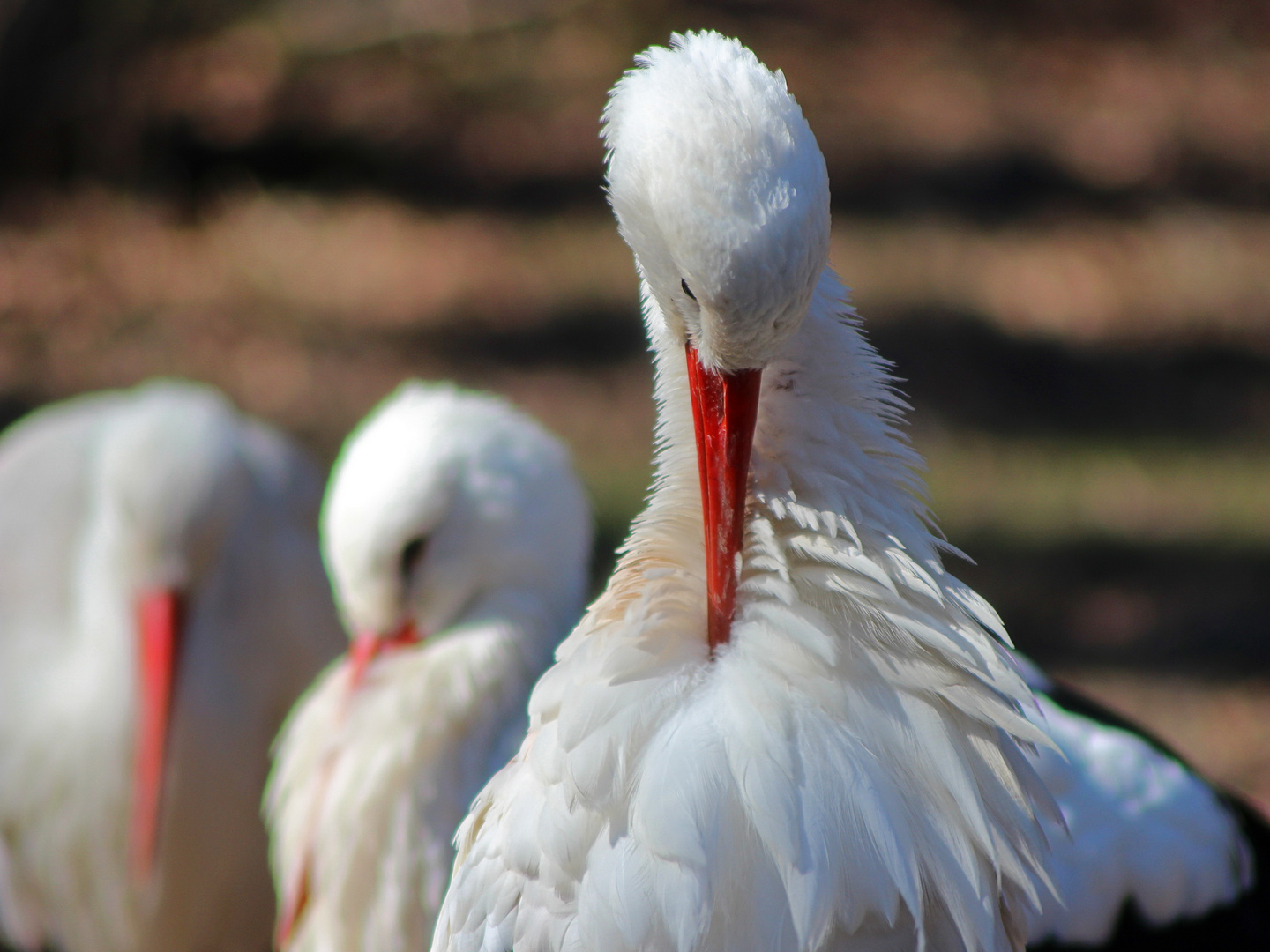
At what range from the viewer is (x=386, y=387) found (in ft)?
14.7

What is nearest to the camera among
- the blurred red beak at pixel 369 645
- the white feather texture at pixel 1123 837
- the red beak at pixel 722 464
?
the red beak at pixel 722 464

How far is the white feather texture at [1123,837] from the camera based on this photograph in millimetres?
1683

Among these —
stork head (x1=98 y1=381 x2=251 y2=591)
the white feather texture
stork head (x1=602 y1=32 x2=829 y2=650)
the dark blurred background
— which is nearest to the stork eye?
stork head (x1=98 y1=381 x2=251 y2=591)

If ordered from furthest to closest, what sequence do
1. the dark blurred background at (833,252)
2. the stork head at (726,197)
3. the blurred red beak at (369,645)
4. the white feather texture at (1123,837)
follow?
the dark blurred background at (833,252), the blurred red beak at (369,645), the white feather texture at (1123,837), the stork head at (726,197)

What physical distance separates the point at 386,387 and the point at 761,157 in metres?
3.53

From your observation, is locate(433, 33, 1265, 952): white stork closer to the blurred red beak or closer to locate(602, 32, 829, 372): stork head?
locate(602, 32, 829, 372): stork head

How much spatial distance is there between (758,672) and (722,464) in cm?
18

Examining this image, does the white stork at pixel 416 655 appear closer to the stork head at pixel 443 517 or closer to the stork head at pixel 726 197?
the stork head at pixel 443 517

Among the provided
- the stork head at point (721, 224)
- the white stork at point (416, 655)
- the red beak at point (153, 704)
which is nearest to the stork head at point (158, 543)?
the red beak at point (153, 704)

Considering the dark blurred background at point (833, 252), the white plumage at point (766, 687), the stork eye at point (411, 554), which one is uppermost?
the white plumage at point (766, 687)

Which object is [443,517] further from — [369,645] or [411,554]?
[369,645]

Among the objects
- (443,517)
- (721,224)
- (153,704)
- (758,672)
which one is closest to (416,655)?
(443,517)

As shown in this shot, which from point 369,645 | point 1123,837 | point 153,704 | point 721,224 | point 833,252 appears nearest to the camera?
point 721,224

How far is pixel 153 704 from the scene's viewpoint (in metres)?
2.12
